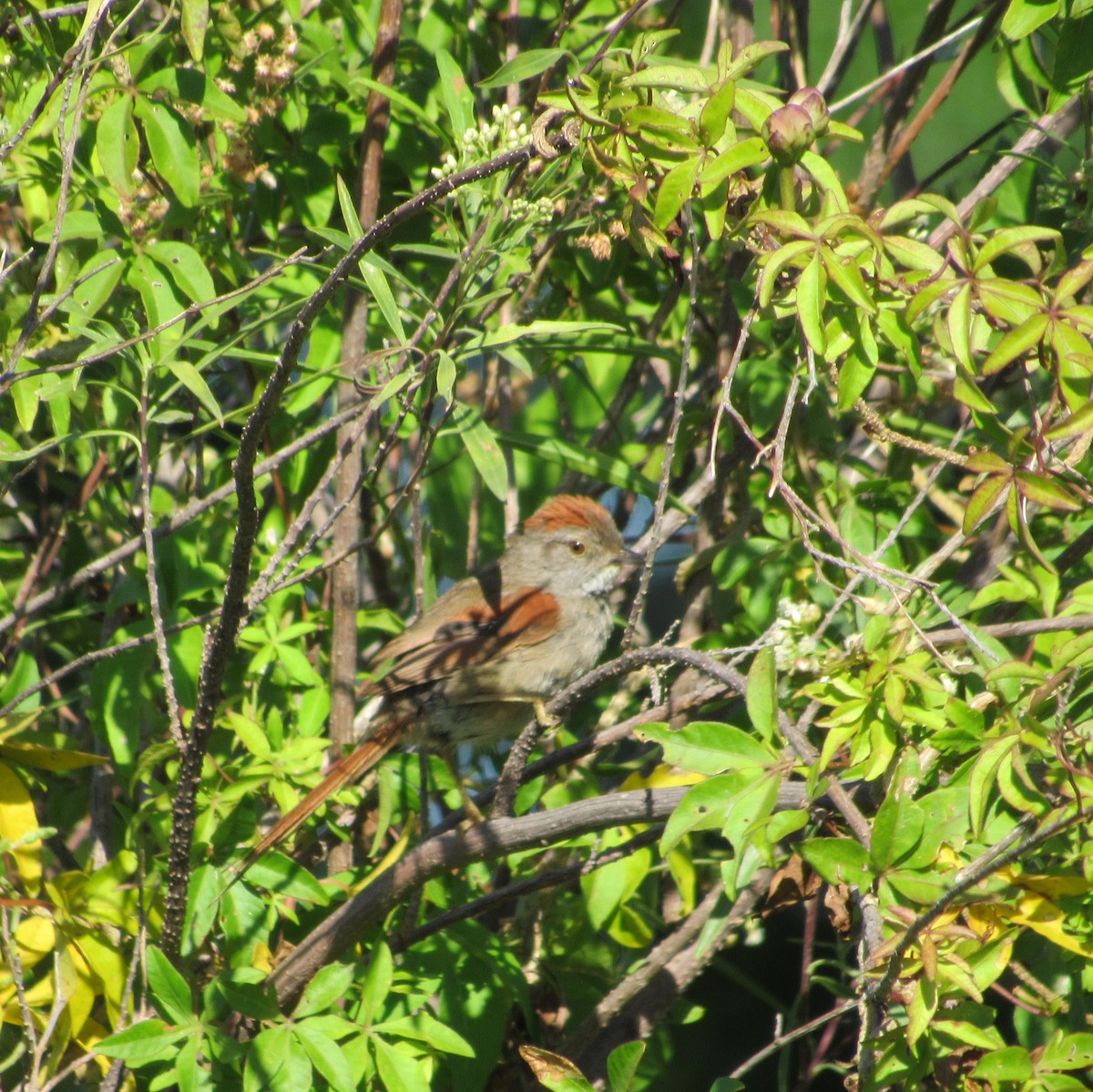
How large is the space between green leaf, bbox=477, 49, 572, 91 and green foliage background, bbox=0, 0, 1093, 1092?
2 cm

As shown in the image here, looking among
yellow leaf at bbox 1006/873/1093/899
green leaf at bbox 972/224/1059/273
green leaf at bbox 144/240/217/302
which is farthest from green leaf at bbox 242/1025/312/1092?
green leaf at bbox 972/224/1059/273

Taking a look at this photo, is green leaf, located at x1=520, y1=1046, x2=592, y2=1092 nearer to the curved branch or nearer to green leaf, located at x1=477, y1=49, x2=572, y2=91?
the curved branch

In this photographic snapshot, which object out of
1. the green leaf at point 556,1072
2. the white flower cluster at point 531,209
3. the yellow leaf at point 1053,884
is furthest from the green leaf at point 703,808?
the white flower cluster at point 531,209

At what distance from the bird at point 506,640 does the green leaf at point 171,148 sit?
1.38 meters

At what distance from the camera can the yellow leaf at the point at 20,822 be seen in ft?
9.77

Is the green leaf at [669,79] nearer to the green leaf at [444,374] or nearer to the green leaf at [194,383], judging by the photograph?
the green leaf at [444,374]

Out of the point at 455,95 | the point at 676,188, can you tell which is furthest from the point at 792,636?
the point at 455,95

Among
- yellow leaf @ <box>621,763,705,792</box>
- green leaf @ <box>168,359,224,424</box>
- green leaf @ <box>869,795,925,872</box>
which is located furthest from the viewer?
yellow leaf @ <box>621,763,705,792</box>

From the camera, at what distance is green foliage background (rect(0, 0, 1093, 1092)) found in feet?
7.42

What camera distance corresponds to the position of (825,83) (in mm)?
3420

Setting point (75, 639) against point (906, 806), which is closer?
point (906, 806)

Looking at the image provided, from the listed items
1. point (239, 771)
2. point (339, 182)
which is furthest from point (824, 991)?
point (339, 182)

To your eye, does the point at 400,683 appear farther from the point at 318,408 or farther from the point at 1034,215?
the point at 1034,215

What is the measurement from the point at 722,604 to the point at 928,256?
155cm
